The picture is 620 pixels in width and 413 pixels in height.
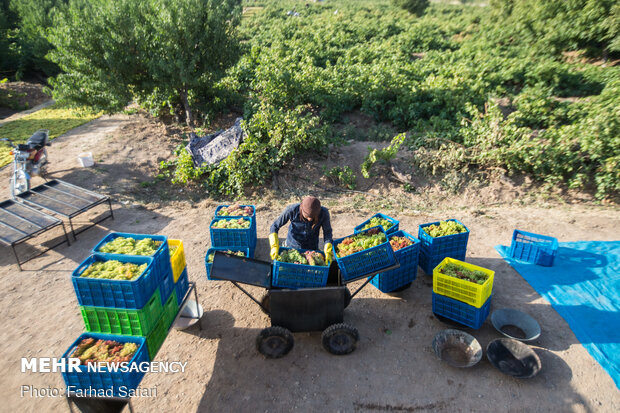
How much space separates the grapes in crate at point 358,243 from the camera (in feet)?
17.2

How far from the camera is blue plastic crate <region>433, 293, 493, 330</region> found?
5.24 meters

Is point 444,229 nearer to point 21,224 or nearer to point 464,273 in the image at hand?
point 464,273

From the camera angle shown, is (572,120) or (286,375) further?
(572,120)

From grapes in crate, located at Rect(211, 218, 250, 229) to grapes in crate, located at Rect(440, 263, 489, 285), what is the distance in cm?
356

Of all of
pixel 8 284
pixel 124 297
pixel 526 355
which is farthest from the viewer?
pixel 8 284

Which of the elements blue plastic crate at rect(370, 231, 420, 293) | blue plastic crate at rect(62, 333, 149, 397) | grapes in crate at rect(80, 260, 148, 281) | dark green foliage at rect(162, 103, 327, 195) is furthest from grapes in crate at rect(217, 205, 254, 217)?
blue plastic crate at rect(62, 333, 149, 397)

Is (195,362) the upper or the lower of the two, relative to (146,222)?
lower

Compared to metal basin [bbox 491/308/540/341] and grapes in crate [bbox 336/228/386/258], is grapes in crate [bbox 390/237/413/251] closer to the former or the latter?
grapes in crate [bbox 336/228/386/258]

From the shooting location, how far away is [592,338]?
5.29 meters

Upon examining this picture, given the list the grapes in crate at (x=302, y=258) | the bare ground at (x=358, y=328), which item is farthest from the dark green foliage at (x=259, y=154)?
the grapes in crate at (x=302, y=258)

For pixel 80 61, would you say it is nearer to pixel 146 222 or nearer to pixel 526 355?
pixel 146 222

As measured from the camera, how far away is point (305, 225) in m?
5.76

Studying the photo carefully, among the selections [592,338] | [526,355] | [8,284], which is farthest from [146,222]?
[592,338]

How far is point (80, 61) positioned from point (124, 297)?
9.74 m
